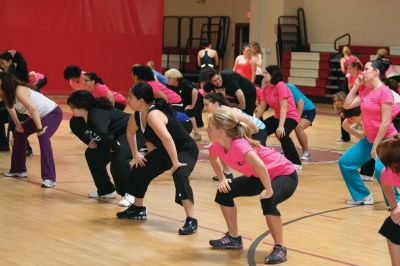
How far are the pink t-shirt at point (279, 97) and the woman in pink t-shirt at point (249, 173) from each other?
15.2 feet

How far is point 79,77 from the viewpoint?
1127cm

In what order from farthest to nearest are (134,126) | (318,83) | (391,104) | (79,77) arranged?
1. (318,83)
2. (79,77)
3. (391,104)
4. (134,126)

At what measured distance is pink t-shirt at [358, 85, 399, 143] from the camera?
809 centimetres

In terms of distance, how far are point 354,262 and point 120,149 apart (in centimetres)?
298

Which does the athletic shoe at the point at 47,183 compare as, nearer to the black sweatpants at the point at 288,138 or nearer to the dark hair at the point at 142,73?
the dark hair at the point at 142,73

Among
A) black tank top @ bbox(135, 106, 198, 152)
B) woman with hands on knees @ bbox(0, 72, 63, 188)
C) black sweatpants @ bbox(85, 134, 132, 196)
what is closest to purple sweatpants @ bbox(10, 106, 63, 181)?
woman with hands on knees @ bbox(0, 72, 63, 188)

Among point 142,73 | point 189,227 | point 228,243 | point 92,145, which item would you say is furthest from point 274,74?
point 228,243

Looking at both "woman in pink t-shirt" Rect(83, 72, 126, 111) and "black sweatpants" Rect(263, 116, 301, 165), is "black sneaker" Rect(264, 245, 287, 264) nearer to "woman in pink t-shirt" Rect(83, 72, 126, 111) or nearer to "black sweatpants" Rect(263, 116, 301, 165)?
"black sweatpants" Rect(263, 116, 301, 165)

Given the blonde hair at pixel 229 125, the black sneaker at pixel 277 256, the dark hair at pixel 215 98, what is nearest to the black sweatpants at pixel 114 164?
the dark hair at pixel 215 98

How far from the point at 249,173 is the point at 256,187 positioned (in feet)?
0.58

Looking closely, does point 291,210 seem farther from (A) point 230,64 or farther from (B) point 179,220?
(A) point 230,64

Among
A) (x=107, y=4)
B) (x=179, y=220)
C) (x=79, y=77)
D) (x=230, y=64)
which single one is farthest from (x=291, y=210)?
(x=230, y=64)

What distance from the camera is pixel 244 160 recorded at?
588 cm

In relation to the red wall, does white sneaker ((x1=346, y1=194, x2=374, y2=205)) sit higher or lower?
lower
